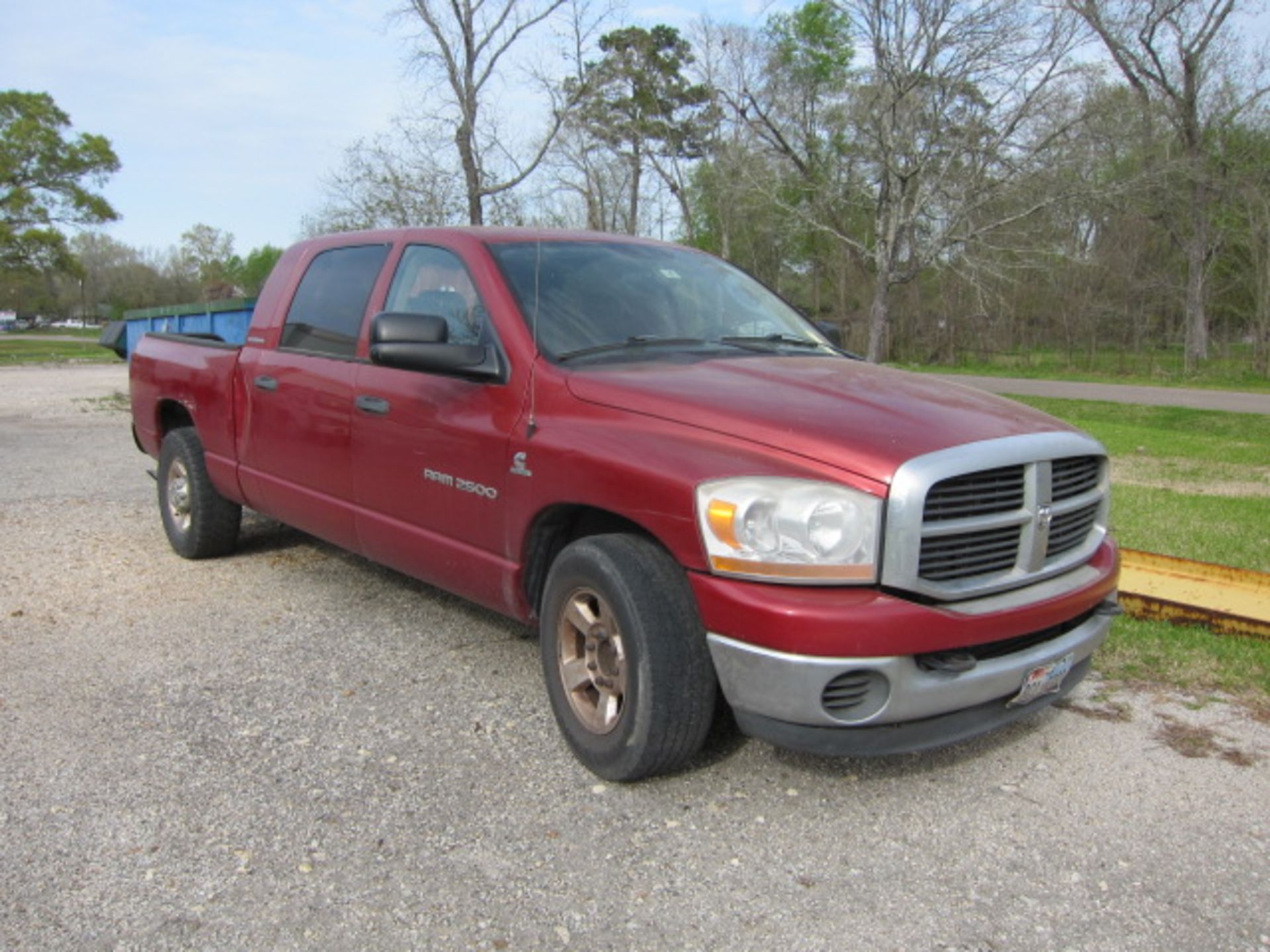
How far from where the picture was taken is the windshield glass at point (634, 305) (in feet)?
12.7

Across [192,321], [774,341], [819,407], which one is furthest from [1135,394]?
[819,407]

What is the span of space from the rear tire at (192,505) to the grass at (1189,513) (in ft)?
15.3

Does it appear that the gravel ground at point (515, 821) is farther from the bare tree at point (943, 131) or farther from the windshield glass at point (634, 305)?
the bare tree at point (943, 131)

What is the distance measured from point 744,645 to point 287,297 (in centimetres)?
341

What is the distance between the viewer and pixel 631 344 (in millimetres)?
3889

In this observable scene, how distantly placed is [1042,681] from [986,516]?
58cm

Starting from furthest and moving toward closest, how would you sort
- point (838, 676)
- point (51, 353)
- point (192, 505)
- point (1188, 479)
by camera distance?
1. point (51, 353)
2. point (1188, 479)
3. point (192, 505)
4. point (838, 676)

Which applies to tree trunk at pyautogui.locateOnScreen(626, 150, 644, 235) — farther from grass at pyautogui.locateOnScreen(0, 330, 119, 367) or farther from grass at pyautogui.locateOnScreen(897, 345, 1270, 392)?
grass at pyautogui.locateOnScreen(0, 330, 119, 367)

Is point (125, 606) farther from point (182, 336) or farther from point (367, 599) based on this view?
point (182, 336)

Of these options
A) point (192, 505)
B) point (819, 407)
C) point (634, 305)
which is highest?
point (634, 305)

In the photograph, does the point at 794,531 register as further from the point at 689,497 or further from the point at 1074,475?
the point at 1074,475

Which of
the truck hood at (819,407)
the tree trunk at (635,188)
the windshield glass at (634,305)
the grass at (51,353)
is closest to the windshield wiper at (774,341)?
the windshield glass at (634,305)

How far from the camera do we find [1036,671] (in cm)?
312

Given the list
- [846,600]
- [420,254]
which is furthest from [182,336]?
[846,600]
